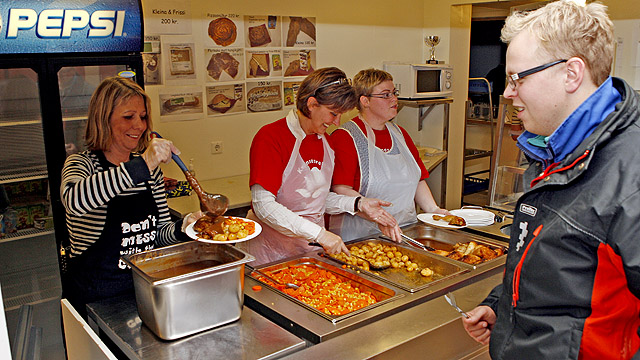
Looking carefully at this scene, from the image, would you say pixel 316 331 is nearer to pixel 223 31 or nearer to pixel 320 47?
pixel 223 31

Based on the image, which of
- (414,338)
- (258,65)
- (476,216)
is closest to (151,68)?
(258,65)

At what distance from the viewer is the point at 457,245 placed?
2574mm

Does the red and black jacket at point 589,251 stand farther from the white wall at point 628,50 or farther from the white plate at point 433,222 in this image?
the white wall at point 628,50

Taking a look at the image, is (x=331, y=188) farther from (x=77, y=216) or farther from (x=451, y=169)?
(x=451, y=169)

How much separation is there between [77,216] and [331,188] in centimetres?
129

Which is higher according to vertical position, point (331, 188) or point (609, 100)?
point (609, 100)

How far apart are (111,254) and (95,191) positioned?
1.00ft

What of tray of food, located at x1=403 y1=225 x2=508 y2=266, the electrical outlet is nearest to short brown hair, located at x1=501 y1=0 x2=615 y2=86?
tray of food, located at x1=403 y1=225 x2=508 y2=266

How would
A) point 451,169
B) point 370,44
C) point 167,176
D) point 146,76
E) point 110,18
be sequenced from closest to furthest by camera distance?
point 110,18
point 146,76
point 167,176
point 370,44
point 451,169

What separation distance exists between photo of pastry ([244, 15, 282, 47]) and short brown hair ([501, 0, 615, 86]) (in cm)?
319

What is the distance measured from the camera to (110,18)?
9.37 feet

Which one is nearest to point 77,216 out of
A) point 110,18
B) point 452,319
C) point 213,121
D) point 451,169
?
point 110,18

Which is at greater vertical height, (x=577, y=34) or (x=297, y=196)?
(x=577, y=34)

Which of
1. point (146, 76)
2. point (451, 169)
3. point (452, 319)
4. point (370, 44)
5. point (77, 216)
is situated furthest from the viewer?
point (451, 169)
